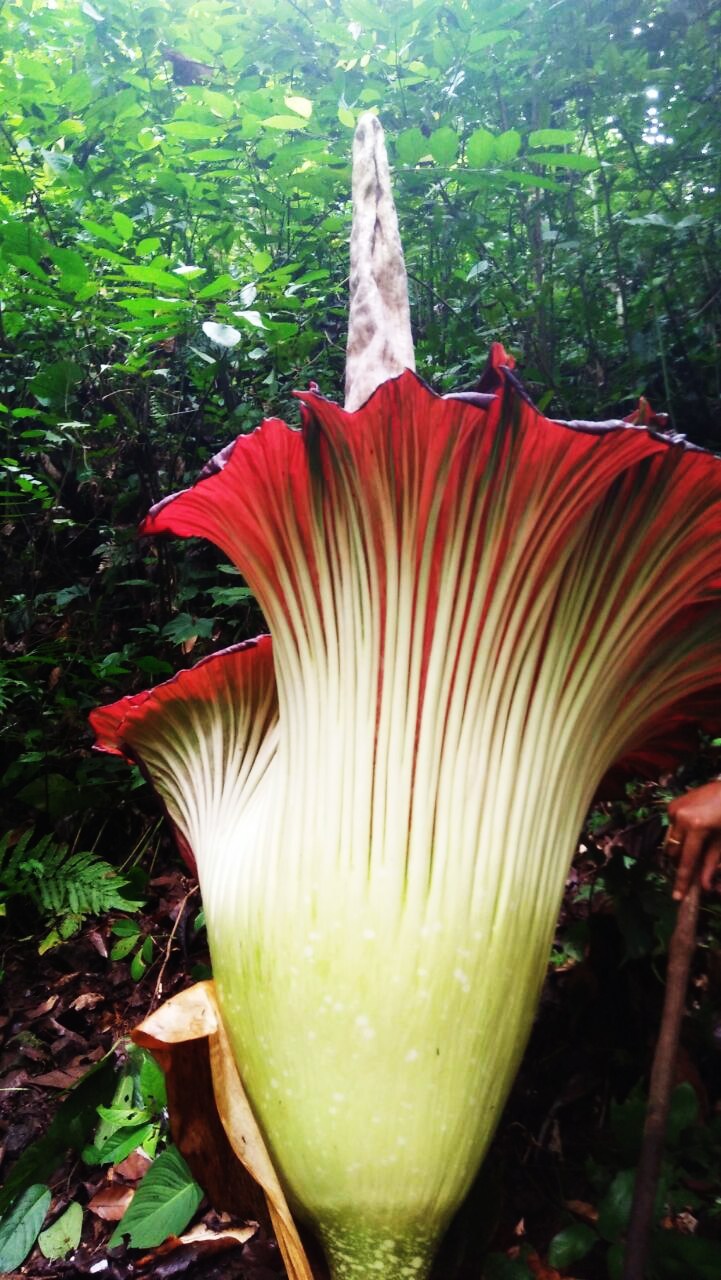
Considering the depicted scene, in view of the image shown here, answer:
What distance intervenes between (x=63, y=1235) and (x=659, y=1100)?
2.61 ft

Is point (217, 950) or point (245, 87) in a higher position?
point (245, 87)

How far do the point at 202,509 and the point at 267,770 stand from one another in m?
0.30

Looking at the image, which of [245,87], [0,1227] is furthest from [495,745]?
[245,87]

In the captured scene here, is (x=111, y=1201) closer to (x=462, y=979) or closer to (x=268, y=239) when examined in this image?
(x=462, y=979)

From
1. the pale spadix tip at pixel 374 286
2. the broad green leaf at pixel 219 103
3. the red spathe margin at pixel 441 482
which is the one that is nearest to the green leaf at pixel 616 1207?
the red spathe margin at pixel 441 482

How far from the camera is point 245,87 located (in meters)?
2.09

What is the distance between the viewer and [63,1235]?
929 mm

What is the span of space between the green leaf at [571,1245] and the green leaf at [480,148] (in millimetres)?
1975

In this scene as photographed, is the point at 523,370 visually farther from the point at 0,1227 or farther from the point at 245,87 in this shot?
the point at 0,1227

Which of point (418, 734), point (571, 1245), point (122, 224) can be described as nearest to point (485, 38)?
point (122, 224)

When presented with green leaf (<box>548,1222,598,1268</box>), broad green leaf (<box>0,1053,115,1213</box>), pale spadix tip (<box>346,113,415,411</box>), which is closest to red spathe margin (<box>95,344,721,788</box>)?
pale spadix tip (<box>346,113,415,411</box>)

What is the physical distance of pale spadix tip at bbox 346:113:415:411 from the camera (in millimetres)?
875

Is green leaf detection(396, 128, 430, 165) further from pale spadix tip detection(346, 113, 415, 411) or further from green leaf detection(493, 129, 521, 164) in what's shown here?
pale spadix tip detection(346, 113, 415, 411)

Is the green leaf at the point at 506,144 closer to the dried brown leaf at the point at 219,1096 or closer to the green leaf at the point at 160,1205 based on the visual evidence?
the dried brown leaf at the point at 219,1096
